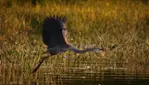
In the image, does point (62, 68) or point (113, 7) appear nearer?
point (62, 68)

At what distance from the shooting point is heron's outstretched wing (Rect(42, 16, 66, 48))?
8797 mm

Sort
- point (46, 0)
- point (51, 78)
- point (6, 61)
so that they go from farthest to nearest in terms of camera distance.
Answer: point (46, 0) → point (6, 61) → point (51, 78)

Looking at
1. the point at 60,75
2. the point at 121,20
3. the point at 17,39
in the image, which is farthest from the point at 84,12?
the point at 60,75

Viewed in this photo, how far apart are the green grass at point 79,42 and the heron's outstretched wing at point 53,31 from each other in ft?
1.61

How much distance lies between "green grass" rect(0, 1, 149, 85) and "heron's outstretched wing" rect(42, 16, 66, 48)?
0.49 meters

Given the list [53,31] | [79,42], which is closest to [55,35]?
[53,31]

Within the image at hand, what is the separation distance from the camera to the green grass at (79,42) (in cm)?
923

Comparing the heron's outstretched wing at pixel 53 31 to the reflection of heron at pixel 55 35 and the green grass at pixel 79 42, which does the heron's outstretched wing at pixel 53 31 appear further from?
the green grass at pixel 79 42

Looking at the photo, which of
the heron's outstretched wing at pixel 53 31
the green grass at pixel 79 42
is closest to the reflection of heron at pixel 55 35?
the heron's outstretched wing at pixel 53 31

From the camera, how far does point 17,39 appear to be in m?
11.3

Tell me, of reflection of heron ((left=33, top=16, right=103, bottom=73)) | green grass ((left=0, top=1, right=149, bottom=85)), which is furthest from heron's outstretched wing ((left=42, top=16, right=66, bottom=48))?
green grass ((left=0, top=1, right=149, bottom=85))

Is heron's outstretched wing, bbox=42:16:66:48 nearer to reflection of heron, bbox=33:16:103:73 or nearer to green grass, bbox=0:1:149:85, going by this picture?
reflection of heron, bbox=33:16:103:73

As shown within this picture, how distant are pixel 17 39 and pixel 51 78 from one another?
9.81 feet

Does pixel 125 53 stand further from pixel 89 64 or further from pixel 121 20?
pixel 121 20
